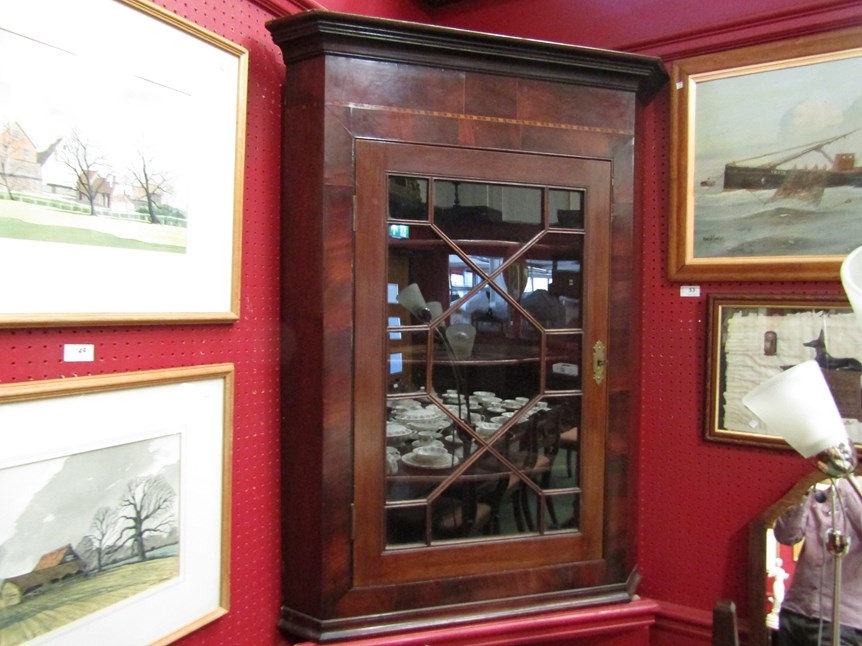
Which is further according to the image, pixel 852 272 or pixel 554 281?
pixel 554 281

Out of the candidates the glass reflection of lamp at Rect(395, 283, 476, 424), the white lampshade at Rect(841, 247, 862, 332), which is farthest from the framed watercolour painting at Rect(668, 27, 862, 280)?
the white lampshade at Rect(841, 247, 862, 332)

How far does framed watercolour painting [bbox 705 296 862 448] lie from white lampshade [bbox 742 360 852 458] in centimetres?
84

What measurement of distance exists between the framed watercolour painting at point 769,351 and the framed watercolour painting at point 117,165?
4.26 ft

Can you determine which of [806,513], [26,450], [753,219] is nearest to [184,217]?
[26,450]

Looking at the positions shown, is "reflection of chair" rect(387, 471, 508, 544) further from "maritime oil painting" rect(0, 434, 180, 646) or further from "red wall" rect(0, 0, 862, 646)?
"maritime oil painting" rect(0, 434, 180, 646)

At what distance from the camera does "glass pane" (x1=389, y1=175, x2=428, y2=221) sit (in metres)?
1.26

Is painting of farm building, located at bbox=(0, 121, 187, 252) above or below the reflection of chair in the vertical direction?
above

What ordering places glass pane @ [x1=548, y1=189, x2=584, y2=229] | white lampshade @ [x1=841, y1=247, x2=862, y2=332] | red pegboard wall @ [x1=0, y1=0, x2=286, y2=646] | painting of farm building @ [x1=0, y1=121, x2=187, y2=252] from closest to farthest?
white lampshade @ [x1=841, y1=247, x2=862, y2=332] < painting of farm building @ [x1=0, y1=121, x2=187, y2=252] < red pegboard wall @ [x1=0, y1=0, x2=286, y2=646] < glass pane @ [x1=548, y1=189, x2=584, y2=229]

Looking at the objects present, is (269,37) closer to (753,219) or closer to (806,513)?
(753,219)

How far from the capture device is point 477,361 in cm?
135

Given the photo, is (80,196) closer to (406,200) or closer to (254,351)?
(254,351)

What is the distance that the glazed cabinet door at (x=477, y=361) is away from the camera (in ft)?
4.14

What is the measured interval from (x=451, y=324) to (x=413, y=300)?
0.35ft

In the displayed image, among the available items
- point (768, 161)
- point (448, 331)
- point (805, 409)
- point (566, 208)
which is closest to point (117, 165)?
point (448, 331)
